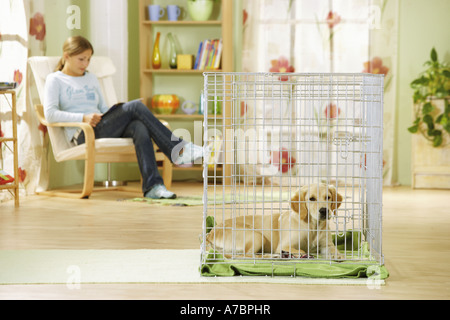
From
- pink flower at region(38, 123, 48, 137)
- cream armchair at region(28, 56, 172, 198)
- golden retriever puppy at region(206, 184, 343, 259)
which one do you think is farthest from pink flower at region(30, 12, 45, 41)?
golden retriever puppy at region(206, 184, 343, 259)

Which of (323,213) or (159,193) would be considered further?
(159,193)

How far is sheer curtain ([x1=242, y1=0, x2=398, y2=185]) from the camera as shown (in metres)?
5.04

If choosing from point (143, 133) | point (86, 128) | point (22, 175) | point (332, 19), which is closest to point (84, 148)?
point (86, 128)

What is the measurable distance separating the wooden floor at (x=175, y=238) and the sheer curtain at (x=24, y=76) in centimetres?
27

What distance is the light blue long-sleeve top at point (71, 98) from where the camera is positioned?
13.3 ft

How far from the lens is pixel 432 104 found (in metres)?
Answer: 4.79

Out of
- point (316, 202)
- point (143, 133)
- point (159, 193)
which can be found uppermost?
point (143, 133)

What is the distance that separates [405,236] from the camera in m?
2.67

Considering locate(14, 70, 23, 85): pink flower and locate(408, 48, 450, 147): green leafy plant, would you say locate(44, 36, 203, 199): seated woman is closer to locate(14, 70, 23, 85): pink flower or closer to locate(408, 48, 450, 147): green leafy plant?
locate(14, 70, 23, 85): pink flower

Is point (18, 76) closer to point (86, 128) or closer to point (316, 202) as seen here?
point (86, 128)

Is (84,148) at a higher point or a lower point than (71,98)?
lower

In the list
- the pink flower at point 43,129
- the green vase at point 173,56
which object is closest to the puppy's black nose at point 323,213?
the pink flower at point 43,129

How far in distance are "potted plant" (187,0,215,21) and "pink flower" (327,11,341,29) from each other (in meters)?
1.01

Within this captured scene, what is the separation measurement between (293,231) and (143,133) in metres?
2.13
